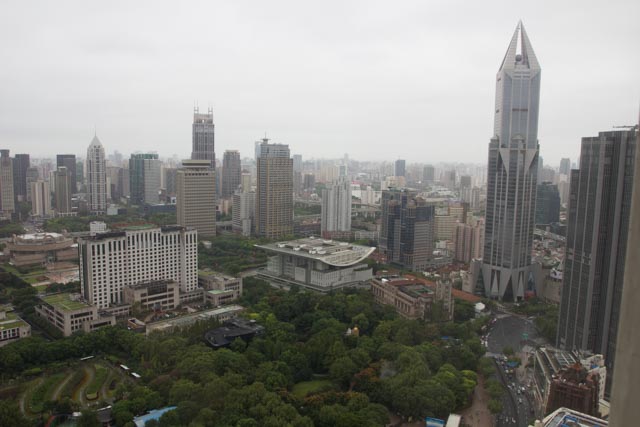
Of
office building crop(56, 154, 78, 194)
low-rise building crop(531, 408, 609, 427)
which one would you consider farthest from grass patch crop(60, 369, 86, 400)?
office building crop(56, 154, 78, 194)

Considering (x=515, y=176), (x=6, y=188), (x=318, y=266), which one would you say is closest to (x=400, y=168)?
(x=6, y=188)

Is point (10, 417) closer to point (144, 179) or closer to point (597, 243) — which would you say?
point (597, 243)

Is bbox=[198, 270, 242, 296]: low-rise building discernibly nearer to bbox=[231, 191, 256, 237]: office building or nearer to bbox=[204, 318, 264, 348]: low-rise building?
bbox=[204, 318, 264, 348]: low-rise building

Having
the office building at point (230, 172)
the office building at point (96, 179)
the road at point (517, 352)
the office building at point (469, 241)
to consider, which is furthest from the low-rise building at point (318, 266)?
the office building at point (230, 172)

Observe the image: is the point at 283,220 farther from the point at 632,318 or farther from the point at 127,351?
the point at 632,318

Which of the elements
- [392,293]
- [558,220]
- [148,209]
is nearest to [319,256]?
[392,293]

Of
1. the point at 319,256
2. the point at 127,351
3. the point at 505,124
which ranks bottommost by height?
the point at 127,351

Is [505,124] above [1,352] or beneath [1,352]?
above
